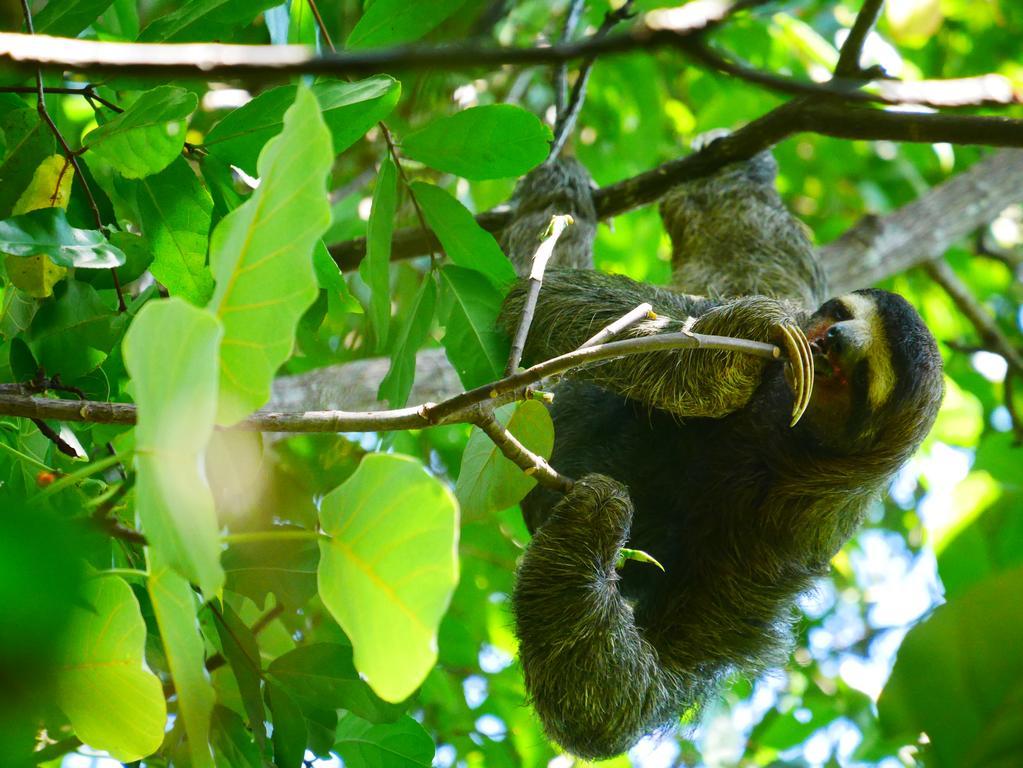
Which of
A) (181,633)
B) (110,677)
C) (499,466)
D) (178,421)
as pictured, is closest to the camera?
(178,421)

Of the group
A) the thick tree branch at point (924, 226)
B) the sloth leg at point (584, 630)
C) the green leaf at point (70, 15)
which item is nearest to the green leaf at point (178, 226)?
the green leaf at point (70, 15)

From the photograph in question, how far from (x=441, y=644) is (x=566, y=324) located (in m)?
1.41

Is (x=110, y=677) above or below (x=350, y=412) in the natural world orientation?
below

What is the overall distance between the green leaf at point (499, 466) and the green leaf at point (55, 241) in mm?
876

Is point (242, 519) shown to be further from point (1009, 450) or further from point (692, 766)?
point (692, 766)

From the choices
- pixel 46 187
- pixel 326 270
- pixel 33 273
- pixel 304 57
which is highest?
pixel 304 57

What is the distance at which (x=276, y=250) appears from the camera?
133 cm

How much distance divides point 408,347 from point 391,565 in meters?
1.40

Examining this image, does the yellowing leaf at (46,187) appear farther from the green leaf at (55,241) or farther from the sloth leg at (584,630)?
the sloth leg at (584,630)

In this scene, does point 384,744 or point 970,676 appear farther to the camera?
point 384,744

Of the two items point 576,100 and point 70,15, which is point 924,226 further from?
point 70,15

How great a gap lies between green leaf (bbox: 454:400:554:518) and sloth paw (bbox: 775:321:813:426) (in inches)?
31.8

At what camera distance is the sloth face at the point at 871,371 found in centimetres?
318

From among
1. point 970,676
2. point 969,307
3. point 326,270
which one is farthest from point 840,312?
point 969,307
